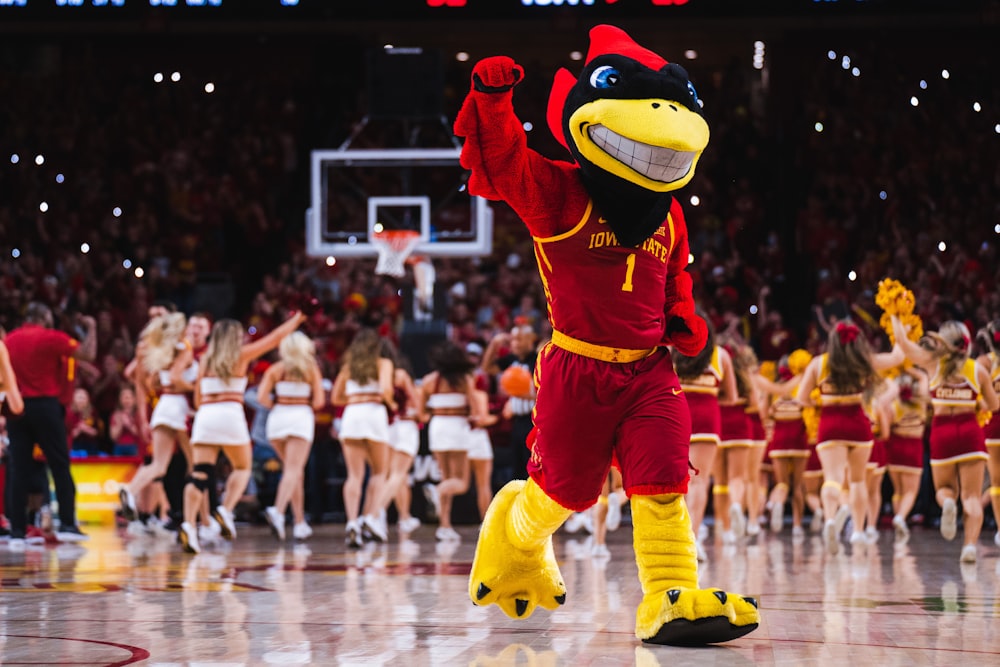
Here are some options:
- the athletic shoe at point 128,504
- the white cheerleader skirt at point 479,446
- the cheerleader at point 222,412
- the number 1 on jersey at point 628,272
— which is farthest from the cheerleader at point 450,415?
the number 1 on jersey at point 628,272

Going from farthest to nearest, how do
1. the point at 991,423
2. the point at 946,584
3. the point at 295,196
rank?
the point at 295,196, the point at 991,423, the point at 946,584

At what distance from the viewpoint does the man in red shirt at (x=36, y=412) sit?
37.7 ft

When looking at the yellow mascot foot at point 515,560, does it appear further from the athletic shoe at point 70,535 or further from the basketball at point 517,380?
the athletic shoe at point 70,535

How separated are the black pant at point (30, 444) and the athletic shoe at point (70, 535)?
0.47m

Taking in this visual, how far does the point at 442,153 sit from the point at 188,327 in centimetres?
543

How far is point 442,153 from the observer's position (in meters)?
16.7

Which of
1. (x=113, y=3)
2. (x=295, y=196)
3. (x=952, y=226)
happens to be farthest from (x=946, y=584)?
(x=295, y=196)

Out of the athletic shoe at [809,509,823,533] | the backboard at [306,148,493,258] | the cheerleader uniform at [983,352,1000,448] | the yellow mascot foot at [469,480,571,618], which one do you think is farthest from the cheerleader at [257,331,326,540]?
the yellow mascot foot at [469,480,571,618]

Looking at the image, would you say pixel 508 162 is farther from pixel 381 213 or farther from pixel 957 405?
pixel 381 213

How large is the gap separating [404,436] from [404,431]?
0.17 ft

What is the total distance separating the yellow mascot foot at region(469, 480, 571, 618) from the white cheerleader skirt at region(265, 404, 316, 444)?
639 cm

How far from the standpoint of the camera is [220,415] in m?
11.1

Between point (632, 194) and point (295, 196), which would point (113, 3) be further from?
point (632, 194)

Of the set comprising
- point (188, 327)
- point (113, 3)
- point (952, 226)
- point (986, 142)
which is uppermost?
point (113, 3)
